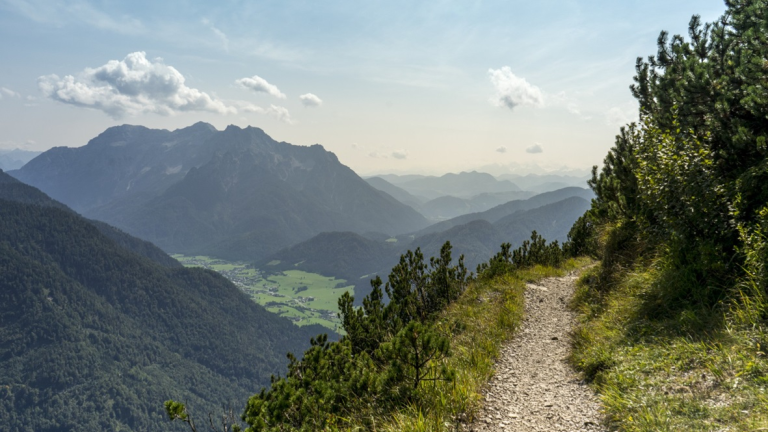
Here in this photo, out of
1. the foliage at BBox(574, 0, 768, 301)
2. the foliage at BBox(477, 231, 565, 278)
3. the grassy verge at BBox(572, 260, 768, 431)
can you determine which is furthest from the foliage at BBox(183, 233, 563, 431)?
the foliage at BBox(477, 231, 565, 278)

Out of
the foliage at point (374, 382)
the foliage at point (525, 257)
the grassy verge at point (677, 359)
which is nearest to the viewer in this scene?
the grassy verge at point (677, 359)

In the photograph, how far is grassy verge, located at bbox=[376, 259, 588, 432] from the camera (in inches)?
219

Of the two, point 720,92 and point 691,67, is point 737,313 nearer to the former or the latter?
point 720,92

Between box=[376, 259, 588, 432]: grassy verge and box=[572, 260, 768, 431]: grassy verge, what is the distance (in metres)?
2.06

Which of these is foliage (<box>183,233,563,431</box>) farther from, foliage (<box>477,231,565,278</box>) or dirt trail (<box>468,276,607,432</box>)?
foliage (<box>477,231,565,278</box>)

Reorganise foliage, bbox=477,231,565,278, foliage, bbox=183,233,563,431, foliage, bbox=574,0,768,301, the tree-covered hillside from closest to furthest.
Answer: the tree-covered hillside
foliage, bbox=183,233,563,431
foliage, bbox=574,0,768,301
foliage, bbox=477,231,565,278

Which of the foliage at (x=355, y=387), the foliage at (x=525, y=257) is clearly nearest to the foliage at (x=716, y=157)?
the foliage at (x=355, y=387)

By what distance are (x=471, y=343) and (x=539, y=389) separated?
236cm

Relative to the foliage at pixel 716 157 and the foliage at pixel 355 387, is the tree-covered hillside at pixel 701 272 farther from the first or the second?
the foliage at pixel 355 387

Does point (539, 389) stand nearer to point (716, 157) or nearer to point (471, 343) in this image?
point (471, 343)

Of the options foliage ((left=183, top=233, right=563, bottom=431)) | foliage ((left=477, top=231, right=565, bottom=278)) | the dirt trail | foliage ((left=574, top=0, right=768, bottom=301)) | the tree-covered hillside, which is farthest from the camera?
foliage ((left=477, top=231, right=565, bottom=278))

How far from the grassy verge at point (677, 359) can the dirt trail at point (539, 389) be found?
40cm

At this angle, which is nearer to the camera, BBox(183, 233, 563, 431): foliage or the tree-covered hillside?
the tree-covered hillside

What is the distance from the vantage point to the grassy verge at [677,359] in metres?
4.39
